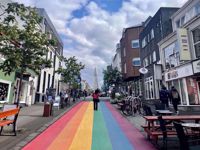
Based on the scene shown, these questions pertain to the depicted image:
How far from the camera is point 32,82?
25703mm

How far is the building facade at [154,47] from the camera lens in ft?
71.7

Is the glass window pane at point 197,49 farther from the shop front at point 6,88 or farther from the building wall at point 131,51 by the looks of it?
the building wall at point 131,51

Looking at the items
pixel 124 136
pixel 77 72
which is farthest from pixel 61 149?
pixel 77 72

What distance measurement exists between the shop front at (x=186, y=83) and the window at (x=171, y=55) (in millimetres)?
1026

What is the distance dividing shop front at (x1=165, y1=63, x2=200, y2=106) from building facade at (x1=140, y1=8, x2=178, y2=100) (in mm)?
3456

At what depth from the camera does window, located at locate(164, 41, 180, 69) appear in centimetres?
1817

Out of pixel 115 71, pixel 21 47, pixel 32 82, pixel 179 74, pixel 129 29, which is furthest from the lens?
pixel 115 71

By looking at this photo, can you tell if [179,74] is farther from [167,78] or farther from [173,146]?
[173,146]

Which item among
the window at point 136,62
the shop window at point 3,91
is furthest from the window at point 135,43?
the shop window at point 3,91

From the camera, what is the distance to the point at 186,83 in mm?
16375

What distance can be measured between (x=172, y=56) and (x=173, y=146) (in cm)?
1463

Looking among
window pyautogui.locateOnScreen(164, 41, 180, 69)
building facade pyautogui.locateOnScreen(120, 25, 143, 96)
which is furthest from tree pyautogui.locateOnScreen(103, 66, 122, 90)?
window pyautogui.locateOnScreen(164, 41, 180, 69)

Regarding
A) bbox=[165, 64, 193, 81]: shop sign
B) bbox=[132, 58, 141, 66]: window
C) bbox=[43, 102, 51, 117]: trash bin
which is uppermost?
bbox=[132, 58, 141, 66]: window

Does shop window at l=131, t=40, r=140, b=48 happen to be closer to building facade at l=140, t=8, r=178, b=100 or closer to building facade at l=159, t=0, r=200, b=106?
building facade at l=140, t=8, r=178, b=100
